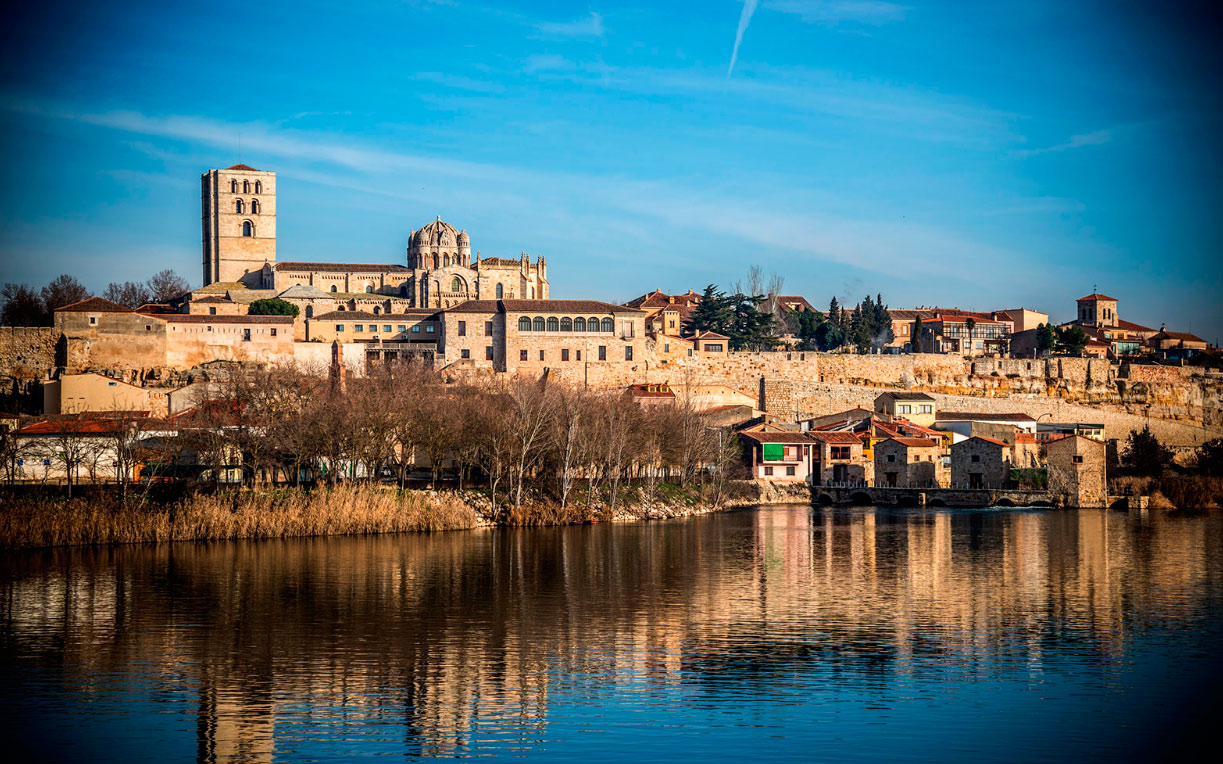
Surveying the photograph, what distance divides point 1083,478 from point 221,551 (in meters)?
32.7

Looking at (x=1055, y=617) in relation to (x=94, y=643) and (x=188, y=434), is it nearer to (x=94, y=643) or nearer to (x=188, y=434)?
(x=94, y=643)

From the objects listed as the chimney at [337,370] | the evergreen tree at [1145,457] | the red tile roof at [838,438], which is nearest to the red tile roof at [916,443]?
the red tile roof at [838,438]

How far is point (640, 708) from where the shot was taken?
14.2 metres

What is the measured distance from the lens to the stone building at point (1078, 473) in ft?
143

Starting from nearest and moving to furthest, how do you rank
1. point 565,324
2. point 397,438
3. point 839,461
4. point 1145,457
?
1. point 397,438
2. point 839,461
3. point 1145,457
4. point 565,324

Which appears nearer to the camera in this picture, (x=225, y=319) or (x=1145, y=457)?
(x=1145, y=457)

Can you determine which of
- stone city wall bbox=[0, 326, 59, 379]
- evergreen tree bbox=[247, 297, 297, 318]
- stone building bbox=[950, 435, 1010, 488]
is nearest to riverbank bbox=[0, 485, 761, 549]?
stone building bbox=[950, 435, 1010, 488]

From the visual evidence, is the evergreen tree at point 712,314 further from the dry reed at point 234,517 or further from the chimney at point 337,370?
the dry reed at point 234,517

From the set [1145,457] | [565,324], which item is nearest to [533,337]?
[565,324]

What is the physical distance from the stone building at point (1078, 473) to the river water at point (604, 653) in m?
15.0

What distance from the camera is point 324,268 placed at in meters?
70.6

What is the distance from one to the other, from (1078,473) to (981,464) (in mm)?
4097

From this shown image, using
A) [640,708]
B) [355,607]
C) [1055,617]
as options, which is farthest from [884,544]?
[640,708]

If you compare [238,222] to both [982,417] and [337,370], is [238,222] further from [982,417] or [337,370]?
[982,417]
